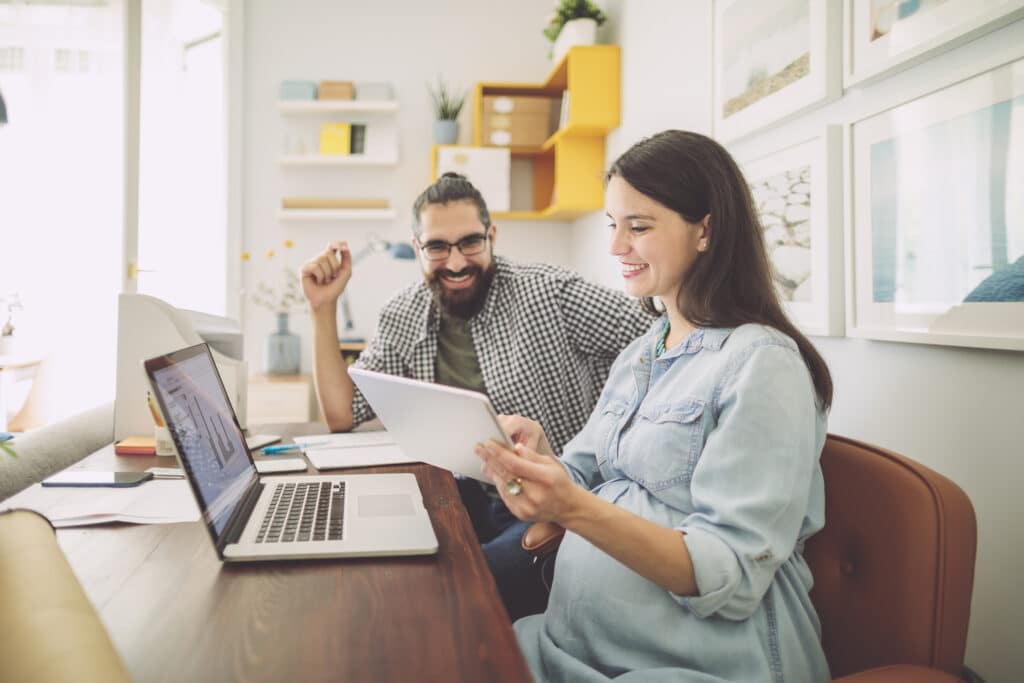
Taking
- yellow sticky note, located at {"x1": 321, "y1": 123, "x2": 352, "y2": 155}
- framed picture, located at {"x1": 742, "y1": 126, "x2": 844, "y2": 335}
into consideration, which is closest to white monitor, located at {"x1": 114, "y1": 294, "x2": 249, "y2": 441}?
framed picture, located at {"x1": 742, "y1": 126, "x2": 844, "y2": 335}

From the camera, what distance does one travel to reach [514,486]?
802mm

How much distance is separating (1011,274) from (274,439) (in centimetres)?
150

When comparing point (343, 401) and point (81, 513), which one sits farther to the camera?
point (343, 401)

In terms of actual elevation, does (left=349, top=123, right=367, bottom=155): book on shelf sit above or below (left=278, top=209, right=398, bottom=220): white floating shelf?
above

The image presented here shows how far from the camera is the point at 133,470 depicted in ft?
4.23

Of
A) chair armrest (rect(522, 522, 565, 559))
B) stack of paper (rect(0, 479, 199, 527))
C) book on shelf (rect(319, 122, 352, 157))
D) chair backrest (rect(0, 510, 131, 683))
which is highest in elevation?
A: book on shelf (rect(319, 122, 352, 157))

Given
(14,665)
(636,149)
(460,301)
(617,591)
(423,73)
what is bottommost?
(617,591)

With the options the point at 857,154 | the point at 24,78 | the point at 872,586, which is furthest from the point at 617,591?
the point at 24,78

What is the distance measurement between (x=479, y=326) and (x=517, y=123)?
2.26 metres

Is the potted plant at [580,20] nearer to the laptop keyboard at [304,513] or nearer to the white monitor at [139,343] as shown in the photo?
the white monitor at [139,343]

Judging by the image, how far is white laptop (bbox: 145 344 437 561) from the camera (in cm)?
82

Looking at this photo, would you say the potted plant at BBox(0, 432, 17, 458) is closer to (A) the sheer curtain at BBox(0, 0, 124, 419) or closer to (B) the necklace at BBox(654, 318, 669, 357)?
(B) the necklace at BBox(654, 318, 669, 357)

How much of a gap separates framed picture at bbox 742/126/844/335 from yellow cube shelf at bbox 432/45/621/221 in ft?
4.21

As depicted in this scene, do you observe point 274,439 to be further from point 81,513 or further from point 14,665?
point 14,665
